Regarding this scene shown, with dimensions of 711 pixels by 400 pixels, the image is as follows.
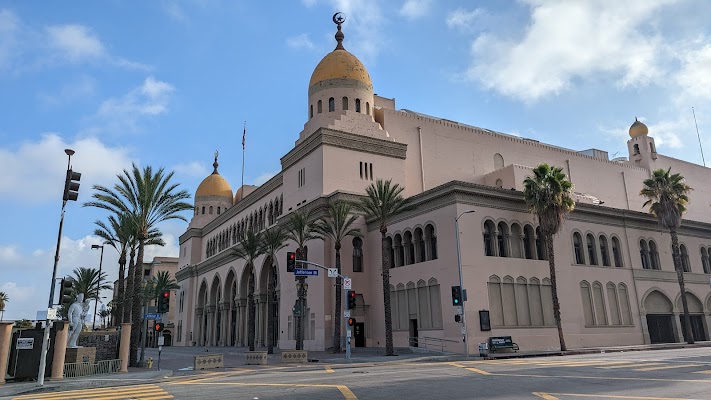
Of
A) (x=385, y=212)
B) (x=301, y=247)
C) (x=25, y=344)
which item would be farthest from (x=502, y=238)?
(x=25, y=344)

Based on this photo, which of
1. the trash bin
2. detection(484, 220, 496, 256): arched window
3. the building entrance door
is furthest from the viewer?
the building entrance door

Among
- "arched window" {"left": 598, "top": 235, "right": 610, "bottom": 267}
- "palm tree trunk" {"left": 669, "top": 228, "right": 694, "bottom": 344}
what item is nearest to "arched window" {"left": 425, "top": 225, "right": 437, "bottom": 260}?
"arched window" {"left": 598, "top": 235, "right": 610, "bottom": 267}

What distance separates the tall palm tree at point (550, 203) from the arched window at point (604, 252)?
25.0 ft

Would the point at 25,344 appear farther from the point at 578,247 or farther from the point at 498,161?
the point at 498,161

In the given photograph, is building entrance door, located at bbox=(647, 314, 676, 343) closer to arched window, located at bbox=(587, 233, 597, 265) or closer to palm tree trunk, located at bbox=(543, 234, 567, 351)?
arched window, located at bbox=(587, 233, 597, 265)

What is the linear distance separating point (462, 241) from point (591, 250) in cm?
1448

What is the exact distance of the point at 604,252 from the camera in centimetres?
4381

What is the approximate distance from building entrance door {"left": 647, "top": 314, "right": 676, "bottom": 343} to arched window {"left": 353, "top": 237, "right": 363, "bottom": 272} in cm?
2492

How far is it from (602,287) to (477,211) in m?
13.9

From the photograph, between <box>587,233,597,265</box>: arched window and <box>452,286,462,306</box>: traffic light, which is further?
<box>587,233,597,265</box>: arched window

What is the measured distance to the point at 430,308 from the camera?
37031mm

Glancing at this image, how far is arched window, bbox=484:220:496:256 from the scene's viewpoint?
37.3 meters

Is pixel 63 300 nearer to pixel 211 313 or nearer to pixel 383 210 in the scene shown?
pixel 383 210

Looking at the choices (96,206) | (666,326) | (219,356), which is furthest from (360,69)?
(666,326)
